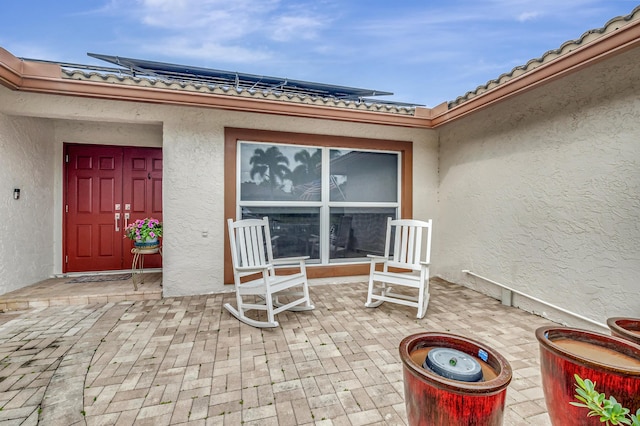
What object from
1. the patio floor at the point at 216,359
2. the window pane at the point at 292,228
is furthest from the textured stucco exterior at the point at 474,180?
the window pane at the point at 292,228

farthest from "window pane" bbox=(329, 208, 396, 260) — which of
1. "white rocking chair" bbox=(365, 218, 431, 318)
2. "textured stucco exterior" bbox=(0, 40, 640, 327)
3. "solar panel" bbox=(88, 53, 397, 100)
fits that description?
"solar panel" bbox=(88, 53, 397, 100)

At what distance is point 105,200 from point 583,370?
18.3ft

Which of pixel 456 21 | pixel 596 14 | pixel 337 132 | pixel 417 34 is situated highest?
pixel 417 34

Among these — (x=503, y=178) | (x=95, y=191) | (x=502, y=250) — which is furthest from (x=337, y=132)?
(x=95, y=191)

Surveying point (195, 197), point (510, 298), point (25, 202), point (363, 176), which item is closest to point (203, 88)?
point (195, 197)

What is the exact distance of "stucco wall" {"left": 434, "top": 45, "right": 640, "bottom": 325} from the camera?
2510mm

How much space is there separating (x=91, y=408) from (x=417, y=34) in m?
7.42

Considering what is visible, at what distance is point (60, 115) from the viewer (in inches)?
136

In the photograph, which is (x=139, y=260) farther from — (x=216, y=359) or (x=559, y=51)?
(x=559, y=51)

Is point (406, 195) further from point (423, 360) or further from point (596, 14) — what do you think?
point (423, 360)

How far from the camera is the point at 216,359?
228cm

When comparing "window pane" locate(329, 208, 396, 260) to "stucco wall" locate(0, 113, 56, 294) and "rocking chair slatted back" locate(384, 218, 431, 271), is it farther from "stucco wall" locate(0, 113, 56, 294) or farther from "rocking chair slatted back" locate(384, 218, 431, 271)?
"stucco wall" locate(0, 113, 56, 294)

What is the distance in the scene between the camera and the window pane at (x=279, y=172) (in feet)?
13.6

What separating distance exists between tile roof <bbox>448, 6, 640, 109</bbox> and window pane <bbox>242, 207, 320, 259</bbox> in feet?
8.63
